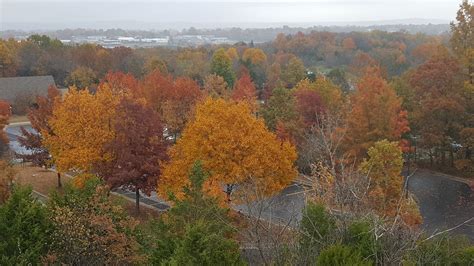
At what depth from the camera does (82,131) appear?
23359 mm

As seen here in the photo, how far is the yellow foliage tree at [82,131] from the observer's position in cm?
2288

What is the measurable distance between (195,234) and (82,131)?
12.4 metres

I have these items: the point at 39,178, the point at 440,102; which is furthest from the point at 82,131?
the point at 440,102

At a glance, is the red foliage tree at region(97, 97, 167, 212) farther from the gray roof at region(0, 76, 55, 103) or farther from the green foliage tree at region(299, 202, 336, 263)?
the gray roof at region(0, 76, 55, 103)

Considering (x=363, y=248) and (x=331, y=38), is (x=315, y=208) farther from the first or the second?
(x=331, y=38)

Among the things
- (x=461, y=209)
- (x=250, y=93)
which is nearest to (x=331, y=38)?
(x=250, y=93)

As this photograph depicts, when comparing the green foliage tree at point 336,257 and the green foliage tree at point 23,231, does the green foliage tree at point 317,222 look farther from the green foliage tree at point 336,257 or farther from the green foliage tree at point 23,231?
the green foliage tree at point 23,231

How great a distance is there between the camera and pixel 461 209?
24.9 meters

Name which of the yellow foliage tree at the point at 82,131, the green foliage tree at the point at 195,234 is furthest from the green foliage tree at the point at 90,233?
the yellow foliage tree at the point at 82,131

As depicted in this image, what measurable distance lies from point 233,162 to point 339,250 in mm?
11289

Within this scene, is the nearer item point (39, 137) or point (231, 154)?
point (231, 154)

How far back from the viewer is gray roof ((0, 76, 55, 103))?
51469mm

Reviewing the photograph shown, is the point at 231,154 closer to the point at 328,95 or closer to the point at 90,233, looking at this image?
the point at 90,233

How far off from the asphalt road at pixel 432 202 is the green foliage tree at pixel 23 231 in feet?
30.4
